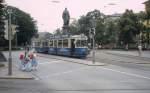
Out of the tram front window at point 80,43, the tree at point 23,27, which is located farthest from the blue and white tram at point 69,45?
the tree at point 23,27

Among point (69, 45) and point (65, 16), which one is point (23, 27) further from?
point (69, 45)

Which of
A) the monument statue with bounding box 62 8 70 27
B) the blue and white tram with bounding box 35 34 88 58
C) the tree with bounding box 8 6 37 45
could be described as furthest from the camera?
the tree with bounding box 8 6 37 45

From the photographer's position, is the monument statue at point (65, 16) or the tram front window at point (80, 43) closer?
the tram front window at point (80, 43)

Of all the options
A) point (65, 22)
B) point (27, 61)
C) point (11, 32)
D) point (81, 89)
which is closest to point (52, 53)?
point (65, 22)

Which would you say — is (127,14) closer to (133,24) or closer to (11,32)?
(133,24)

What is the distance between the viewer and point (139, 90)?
17.7 m

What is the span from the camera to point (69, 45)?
5278 centimetres

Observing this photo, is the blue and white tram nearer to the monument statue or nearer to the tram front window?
the tram front window

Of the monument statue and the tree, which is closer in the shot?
the monument statue

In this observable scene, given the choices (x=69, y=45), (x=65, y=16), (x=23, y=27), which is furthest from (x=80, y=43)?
(x=23, y=27)

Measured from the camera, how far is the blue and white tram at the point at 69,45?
51.8m

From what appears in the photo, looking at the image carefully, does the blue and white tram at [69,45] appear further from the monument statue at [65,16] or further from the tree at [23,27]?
the tree at [23,27]

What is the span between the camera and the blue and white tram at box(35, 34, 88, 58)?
170ft

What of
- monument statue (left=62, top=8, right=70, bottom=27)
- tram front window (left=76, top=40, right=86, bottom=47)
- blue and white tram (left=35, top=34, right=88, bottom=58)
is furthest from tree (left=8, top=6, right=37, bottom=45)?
tram front window (left=76, top=40, right=86, bottom=47)
